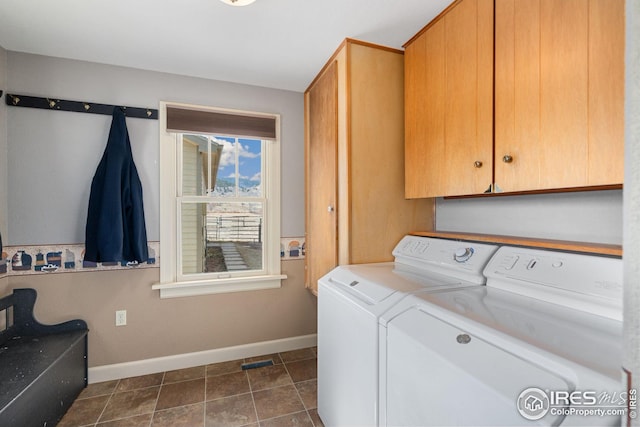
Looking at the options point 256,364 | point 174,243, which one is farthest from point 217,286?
point 256,364

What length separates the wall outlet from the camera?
89.3 inches

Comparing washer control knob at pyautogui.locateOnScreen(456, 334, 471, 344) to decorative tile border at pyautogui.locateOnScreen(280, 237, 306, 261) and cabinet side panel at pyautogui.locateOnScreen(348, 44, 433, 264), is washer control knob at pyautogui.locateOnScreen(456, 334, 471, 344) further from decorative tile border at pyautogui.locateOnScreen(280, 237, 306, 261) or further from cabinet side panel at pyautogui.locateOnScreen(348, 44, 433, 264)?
decorative tile border at pyautogui.locateOnScreen(280, 237, 306, 261)

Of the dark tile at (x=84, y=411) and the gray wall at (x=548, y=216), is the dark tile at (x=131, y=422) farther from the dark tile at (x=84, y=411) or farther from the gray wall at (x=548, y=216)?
the gray wall at (x=548, y=216)

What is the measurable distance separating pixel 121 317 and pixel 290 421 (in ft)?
4.94

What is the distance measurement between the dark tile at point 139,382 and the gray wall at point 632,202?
2676mm

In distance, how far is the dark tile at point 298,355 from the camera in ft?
8.34

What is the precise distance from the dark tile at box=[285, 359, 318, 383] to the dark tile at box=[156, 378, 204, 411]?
658mm

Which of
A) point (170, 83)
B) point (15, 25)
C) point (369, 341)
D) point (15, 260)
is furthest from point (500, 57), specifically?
point (15, 260)

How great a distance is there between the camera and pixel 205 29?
1804 mm

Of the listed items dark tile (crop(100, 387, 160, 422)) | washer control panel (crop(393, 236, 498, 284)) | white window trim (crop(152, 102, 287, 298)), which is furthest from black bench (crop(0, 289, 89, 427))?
washer control panel (crop(393, 236, 498, 284))

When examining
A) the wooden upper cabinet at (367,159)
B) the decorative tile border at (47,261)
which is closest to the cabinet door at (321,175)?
the wooden upper cabinet at (367,159)

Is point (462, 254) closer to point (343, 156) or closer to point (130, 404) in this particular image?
point (343, 156)

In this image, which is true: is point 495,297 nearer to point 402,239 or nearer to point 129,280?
point 402,239

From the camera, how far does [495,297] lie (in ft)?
3.57
